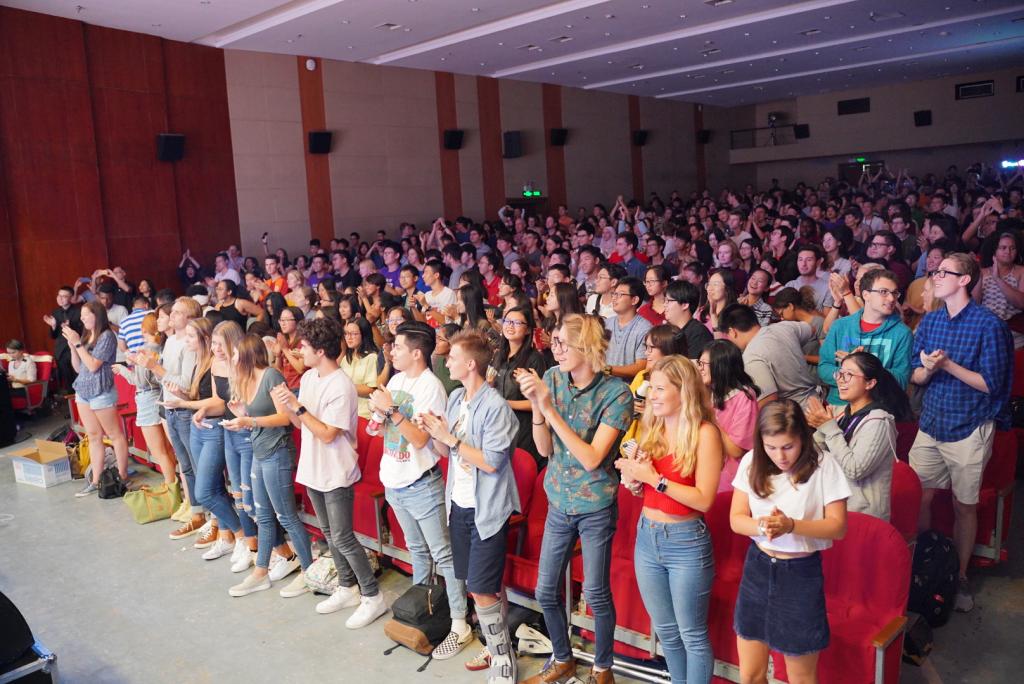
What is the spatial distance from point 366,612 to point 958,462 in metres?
3.07

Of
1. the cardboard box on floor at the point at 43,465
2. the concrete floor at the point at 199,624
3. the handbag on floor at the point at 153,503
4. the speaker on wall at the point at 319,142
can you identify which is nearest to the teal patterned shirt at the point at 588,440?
the concrete floor at the point at 199,624

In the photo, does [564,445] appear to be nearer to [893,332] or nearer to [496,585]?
[496,585]

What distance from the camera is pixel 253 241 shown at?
13297 mm

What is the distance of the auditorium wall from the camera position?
412 inches

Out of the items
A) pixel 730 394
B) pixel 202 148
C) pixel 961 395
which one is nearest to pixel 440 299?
pixel 730 394

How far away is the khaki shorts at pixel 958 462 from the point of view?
12.8 feet

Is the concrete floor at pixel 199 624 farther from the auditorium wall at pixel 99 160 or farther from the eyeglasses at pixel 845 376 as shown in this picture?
the auditorium wall at pixel 99 160

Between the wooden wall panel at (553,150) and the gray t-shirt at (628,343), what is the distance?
13690mm

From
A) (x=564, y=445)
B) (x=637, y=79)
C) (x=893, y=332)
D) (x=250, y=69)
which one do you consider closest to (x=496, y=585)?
(x=564, y=445)

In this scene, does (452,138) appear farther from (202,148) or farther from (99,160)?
(99,160)

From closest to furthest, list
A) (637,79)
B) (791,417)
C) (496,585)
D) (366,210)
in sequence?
(791,417)
(496,585)
(366,210)
(637,79)

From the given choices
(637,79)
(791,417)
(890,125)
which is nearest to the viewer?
(791,417)

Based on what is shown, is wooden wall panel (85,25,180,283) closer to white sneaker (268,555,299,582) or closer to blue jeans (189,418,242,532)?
blue jeans (189,418,242,532)

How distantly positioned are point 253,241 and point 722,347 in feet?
36.6
